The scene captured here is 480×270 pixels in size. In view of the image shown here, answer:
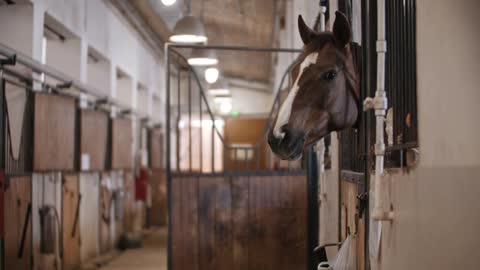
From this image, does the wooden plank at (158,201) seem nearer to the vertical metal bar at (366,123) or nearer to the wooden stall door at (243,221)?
the wooden stall door at (243,221)

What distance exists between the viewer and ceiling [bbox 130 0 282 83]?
909cm

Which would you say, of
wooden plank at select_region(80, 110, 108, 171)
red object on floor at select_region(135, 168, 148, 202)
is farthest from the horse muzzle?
red object on floor at select_region(135, 168, 148, 202)

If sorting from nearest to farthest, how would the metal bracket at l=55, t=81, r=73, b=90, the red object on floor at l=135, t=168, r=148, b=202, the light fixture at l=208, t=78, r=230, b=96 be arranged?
the metal bracket at l=55, t=81, r=73, b=90 < the red object on floor at l=135, t=168, r=148, b=202 < the light fixture at l=208, t=78, r=230, b=96

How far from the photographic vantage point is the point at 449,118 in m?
1.43

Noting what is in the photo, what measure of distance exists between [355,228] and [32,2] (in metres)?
4.22

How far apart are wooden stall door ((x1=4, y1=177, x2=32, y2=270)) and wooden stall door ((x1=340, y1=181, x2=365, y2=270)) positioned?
119 inches

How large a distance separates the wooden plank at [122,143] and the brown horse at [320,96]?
6826mm

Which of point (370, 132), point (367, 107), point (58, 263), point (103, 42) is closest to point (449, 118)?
point (367, 107)

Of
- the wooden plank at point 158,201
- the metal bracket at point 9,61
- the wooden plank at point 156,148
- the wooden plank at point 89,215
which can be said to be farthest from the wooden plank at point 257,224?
the wooden plank at point 156,148

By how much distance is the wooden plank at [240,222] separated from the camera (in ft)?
14.8

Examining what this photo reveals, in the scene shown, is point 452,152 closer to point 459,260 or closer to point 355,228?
point 459,260

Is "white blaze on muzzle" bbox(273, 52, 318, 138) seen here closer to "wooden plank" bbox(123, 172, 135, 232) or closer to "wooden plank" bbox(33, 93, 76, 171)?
"wooden plank" bbox(33, 93, 76, 171)

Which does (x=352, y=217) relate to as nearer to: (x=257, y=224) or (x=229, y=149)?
(x=257, y=224)

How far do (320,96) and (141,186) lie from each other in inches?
351
